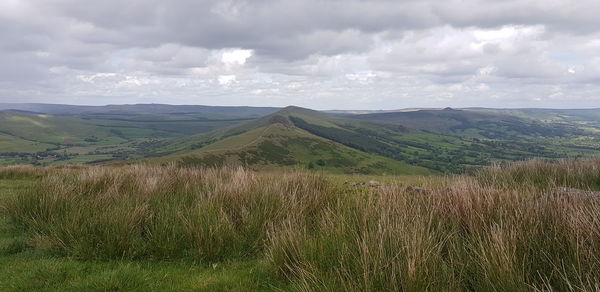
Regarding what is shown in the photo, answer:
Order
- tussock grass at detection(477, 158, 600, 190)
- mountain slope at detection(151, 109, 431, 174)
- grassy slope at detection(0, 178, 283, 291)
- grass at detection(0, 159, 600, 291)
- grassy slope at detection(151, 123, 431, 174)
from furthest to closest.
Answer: grassy slope at detection(151, 123, 431, 174)
mountain slope at detection(151, 109, 431, 174)
tussock grass at detection(477, 158, 600, 190)
grassy slope at detection(0, 178, 283, 291)
grass at detection(0, 159, 600, 291)

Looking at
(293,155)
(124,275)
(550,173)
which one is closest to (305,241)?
(124,275)

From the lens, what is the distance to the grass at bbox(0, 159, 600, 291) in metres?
4.14

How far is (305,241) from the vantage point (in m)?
5.46

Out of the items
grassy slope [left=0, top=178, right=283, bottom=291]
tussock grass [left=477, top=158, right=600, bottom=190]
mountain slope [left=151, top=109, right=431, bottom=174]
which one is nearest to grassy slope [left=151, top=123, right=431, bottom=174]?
mountain slope [left=151, top=109, right=431, bottom=174]

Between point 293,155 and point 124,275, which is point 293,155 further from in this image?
point 124,275

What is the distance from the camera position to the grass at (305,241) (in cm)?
414

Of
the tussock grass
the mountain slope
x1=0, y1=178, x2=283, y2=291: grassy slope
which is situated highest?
the tussock grass

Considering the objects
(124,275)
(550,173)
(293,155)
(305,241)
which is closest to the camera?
(124,275)

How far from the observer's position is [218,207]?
25.1ft

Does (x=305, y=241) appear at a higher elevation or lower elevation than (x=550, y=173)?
higher

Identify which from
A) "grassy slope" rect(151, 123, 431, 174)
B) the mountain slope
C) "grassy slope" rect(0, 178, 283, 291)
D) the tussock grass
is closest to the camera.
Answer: "grassy slope" rect(0, 178, 283, 291)

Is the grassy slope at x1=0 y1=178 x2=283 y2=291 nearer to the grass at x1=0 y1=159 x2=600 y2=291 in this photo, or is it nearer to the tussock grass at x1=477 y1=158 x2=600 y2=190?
the grass at x1=0 y1=159 x2=600 y2=291

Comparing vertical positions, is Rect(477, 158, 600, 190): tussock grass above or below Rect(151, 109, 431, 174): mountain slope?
above

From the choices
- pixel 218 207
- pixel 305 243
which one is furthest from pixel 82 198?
pixel 305 243
